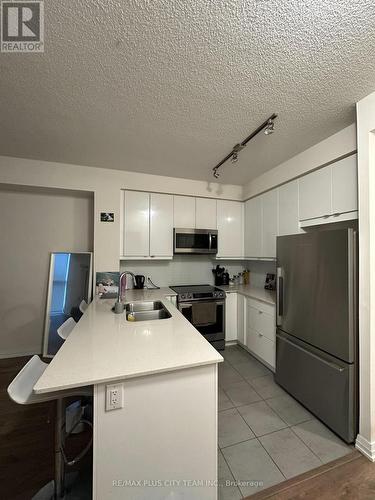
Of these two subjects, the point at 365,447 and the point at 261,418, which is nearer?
the point at 365,447

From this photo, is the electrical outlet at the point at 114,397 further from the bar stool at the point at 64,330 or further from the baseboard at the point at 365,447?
the baseboard at the point at 365,447

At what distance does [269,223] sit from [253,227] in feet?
1.27

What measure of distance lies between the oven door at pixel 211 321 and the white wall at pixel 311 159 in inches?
70.8

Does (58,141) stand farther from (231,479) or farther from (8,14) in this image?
(231,479)

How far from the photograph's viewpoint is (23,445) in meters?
1.55

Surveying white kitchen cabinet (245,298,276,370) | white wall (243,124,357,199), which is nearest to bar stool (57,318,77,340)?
white kitchen cabinet (245,298,276,370)

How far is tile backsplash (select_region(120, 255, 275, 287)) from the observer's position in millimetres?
3334

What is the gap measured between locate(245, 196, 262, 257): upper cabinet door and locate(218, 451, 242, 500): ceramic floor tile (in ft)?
7.68

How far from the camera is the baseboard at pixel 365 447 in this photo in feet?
4.69

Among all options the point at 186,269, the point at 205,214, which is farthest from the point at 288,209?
the point at 186,269

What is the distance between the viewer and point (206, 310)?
2.89 meters

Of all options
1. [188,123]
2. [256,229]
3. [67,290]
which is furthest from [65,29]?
[256,229]

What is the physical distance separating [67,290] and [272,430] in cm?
275

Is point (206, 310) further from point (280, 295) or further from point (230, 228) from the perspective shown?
point (230, 228)
